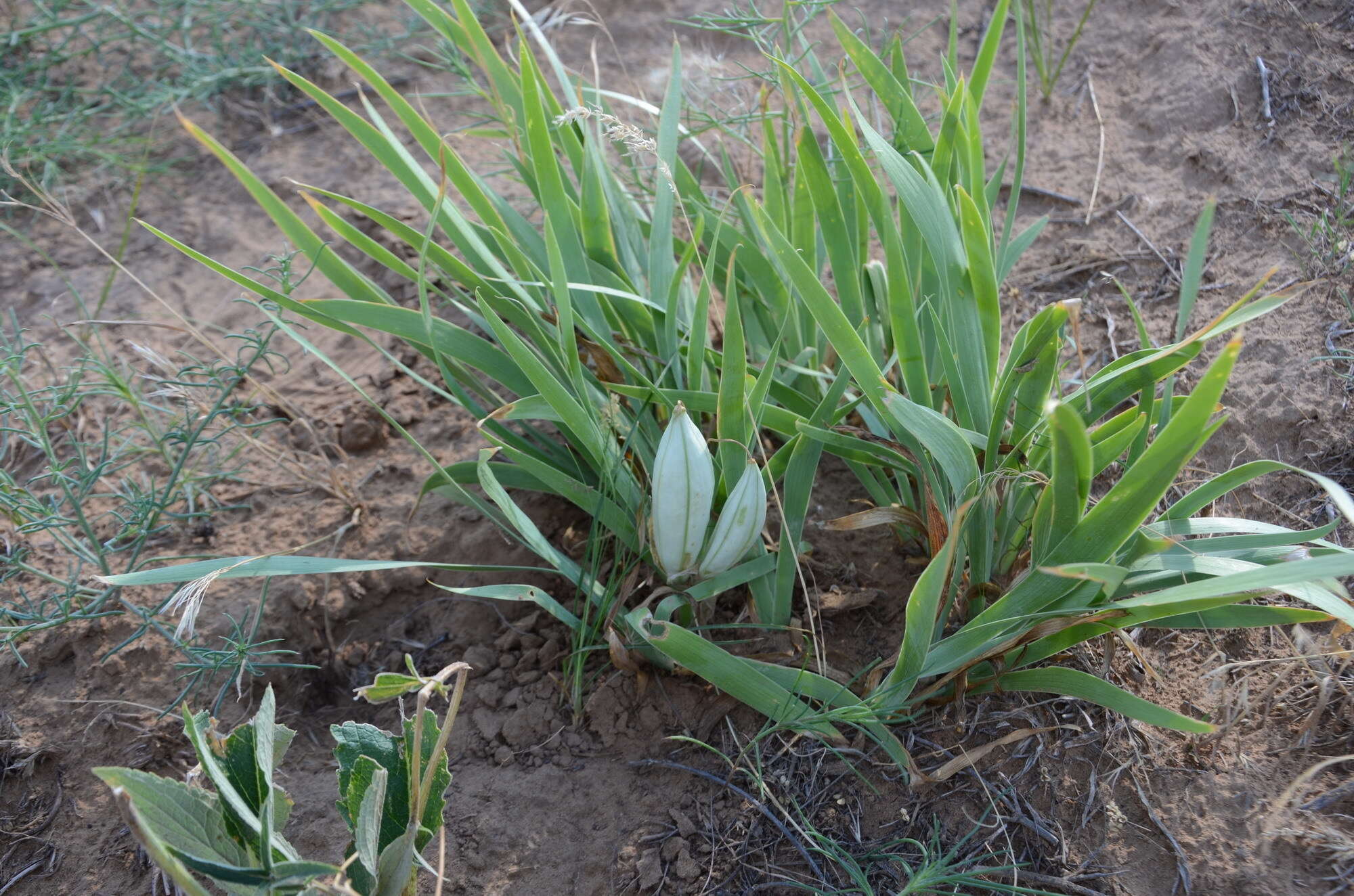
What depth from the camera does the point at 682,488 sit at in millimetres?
1060

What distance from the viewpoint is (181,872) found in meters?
0.75

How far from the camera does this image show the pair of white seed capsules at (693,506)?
105 centimetres

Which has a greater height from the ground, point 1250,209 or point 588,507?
point 1250,209

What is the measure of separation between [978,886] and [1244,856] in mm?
287

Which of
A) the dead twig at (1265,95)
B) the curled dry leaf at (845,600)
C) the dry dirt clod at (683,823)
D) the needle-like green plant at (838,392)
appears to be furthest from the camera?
the dead twig at (1265,95)

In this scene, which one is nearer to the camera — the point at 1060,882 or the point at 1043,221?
the point at 1060,882

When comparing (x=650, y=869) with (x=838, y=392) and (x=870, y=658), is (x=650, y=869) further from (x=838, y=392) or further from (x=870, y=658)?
(x=838, y=392)

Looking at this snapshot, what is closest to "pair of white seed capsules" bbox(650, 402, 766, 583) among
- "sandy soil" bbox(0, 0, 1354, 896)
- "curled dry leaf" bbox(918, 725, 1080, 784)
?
"sandy soil" bbox(0, 0, 1354, 896)

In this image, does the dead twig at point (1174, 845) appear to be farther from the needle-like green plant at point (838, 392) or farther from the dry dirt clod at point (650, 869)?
the dry dirt clod at point (650, 869)

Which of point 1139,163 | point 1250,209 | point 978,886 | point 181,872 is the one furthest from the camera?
point 1139,163

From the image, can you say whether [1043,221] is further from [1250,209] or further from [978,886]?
[978,886]

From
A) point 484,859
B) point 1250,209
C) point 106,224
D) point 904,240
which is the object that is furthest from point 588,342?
point 106,224

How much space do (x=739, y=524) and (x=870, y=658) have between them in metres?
0.30

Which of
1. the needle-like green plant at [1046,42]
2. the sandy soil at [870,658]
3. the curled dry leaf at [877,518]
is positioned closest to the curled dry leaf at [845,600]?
the sandy soil at [870,658]
